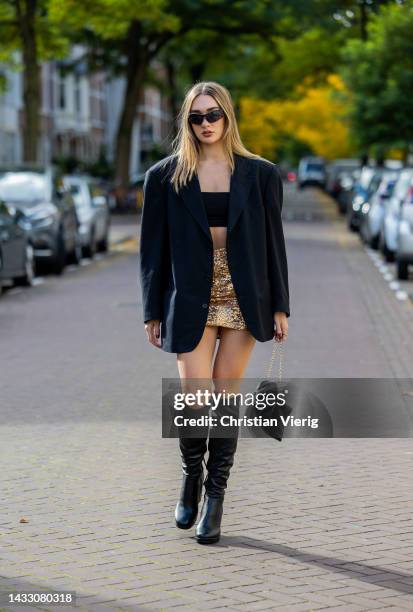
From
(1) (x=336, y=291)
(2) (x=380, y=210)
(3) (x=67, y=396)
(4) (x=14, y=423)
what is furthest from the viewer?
(2) (x=380, y=210)

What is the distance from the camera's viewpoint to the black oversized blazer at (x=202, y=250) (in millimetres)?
5762

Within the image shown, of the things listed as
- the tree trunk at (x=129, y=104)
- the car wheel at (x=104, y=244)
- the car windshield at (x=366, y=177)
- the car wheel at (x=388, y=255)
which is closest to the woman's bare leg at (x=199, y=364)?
the car wheel at (x=388, y=255)

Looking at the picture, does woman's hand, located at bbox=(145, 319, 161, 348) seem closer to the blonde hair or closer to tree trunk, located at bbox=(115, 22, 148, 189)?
the blonde hair

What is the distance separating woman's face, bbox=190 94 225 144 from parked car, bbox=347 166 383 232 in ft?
84.4

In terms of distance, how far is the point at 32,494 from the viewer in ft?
22.4

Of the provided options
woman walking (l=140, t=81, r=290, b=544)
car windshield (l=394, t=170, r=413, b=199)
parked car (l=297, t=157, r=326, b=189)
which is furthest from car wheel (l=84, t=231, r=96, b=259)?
parked car (l=297, t=157, r=326, b=189)

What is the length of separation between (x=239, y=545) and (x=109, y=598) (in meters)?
0.95

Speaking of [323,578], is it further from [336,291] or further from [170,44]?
[170,44]

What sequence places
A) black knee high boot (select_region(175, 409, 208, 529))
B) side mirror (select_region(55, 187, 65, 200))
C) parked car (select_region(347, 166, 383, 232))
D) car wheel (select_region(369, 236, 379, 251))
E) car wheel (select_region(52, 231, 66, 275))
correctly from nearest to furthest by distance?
black knee high boot (select_region(175, 409, 208, 529))
car wheel (select_region(52, 231, 66, 275))
side mirror (select_region(55, 187, 65, 200))
car wheel (select_region(369, 236, 379, 251))
parked car (select_region(347, 166, 383, 232))

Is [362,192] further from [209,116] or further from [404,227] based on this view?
[209,116]

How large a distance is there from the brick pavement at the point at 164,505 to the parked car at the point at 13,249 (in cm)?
643

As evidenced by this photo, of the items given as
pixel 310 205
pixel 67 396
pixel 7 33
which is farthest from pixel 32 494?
pixel 310 205

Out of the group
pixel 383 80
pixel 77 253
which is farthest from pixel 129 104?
pixel 77 253

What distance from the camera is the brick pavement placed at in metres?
5.16
